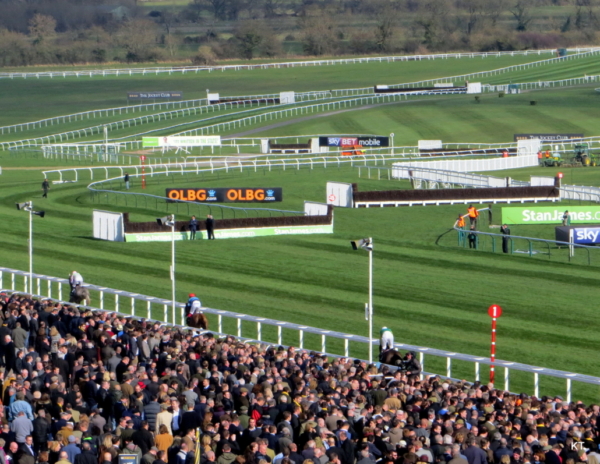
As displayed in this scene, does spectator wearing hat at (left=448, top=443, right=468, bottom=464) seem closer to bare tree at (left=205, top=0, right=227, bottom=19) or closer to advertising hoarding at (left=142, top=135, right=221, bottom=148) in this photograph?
advertising hoarding at (left=142, top=135, right=221, bottom=148)

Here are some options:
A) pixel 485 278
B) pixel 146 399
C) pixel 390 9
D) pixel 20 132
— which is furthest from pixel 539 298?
pixel 390 9

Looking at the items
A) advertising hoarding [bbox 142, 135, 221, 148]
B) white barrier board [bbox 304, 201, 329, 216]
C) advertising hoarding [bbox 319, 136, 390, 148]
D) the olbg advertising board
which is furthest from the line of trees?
the olbg advertising board

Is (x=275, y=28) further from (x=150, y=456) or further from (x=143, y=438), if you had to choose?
(x=150, y=456)

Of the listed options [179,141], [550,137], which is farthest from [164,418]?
[550,137]

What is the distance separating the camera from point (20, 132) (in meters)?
79.3

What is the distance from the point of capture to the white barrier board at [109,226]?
107 feet

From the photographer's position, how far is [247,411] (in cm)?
1300

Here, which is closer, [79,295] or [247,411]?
[247,411]

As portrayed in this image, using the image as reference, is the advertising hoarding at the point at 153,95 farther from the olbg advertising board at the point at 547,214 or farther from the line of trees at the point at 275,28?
the olbg advertising board at the point at 547,214

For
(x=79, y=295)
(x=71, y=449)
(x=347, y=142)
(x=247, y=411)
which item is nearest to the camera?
(x=71, y=449)

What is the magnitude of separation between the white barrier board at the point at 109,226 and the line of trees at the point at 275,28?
291 feet

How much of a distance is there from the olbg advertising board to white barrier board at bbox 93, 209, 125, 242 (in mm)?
11497

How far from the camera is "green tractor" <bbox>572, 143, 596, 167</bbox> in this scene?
188 feet

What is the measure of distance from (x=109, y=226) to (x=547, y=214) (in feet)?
44.5
